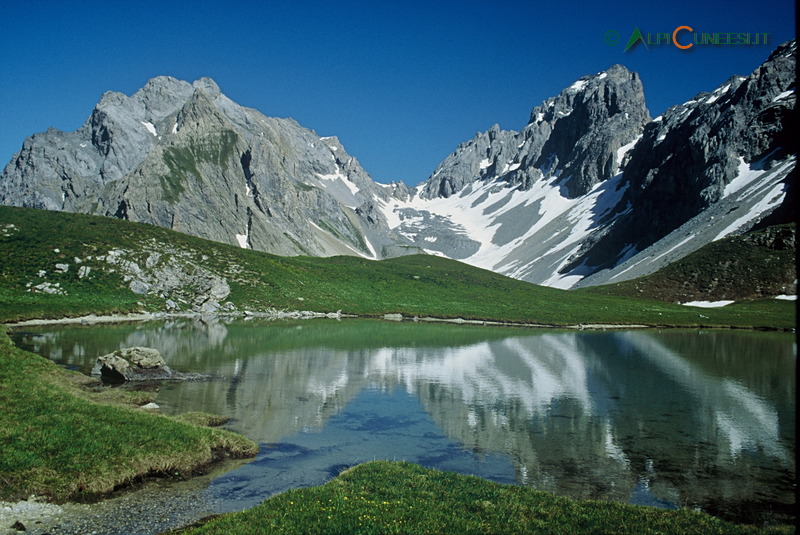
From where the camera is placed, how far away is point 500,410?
30.3 meters

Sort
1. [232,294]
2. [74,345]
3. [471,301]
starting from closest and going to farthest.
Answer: [74,345] < [232,294] < [471,301]

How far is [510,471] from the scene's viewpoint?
20266 millimetres

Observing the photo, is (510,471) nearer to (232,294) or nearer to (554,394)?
(554,394)

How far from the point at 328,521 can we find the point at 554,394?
25.5 m

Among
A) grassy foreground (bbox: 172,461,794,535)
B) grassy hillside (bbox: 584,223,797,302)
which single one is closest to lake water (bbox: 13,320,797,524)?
grassy foreground (bbox: 172,461,794,535)

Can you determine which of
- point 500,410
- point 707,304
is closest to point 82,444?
point 500,410

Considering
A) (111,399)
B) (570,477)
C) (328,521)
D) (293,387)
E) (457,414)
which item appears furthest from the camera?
(293,387)

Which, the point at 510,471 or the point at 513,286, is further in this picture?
the point at 513,286

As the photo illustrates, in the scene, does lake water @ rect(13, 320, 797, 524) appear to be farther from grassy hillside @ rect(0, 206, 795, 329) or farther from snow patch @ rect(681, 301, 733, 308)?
snow patch @ rect(681, 301, 733, 308)

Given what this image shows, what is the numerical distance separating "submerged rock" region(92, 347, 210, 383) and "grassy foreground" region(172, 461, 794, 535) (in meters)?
21.3

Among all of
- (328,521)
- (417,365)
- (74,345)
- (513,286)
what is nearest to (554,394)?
(417,365)

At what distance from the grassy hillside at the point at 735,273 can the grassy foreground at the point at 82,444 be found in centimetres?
14070

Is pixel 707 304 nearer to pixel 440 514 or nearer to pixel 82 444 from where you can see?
pixel 440 514

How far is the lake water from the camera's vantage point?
19188 mm
